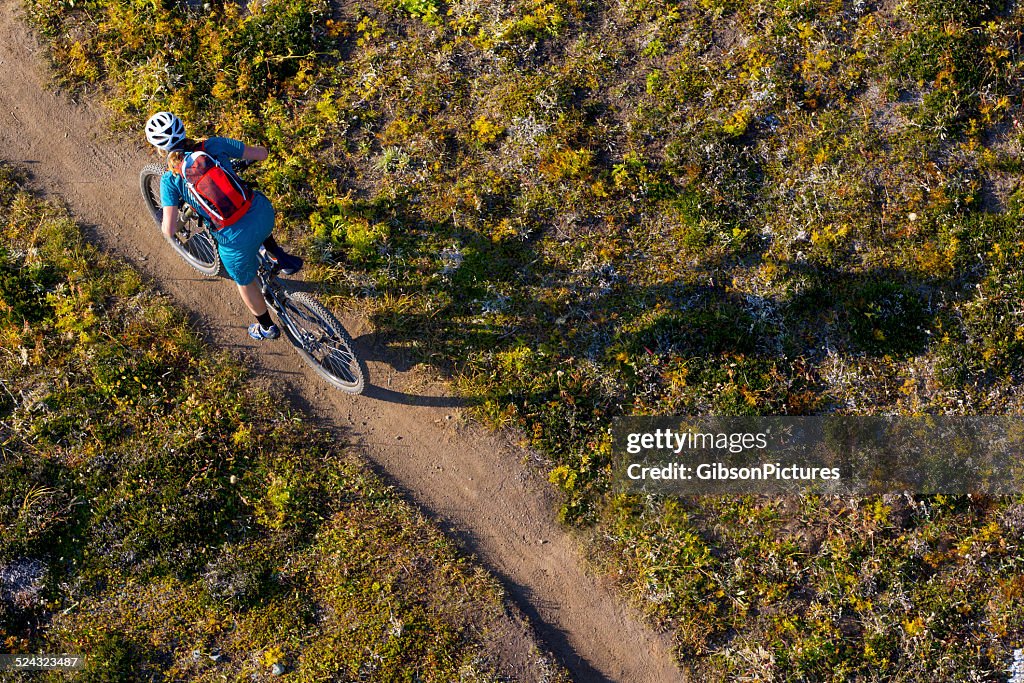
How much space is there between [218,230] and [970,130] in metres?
12.3

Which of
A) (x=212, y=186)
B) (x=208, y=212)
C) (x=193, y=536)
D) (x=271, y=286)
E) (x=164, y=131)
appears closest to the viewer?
(x=212, y=186)

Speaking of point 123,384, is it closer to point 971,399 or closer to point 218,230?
point 218,230

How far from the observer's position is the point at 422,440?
12.6 m

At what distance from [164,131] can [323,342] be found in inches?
148

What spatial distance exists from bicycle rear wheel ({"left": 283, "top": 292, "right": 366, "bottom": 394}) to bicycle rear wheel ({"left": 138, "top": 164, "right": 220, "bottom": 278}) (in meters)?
1.85

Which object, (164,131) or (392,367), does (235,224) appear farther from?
(392,367)

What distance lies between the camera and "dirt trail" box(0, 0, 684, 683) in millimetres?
12078

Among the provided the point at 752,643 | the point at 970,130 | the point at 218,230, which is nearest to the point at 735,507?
the point at 752,643

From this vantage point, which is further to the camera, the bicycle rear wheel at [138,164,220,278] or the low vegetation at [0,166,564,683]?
the bicycle rear wheel at [138,164,220,278]

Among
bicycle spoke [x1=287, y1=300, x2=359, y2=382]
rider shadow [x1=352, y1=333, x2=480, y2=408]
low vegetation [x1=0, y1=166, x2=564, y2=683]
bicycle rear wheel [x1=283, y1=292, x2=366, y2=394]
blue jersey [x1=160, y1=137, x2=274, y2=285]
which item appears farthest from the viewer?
rider shadow [x1=352, y1=333, x2=480, y2=408]

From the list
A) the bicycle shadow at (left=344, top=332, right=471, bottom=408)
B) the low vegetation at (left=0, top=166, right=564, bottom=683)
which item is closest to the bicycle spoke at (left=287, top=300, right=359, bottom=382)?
the bicycle shadow at (left=344, top=332, right=471, bottom=408)

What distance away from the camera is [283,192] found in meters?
13.3

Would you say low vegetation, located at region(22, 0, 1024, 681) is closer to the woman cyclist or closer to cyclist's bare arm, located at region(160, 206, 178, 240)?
the woman cyclist

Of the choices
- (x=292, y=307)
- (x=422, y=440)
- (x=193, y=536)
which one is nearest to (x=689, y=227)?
(x=422, y=440)
